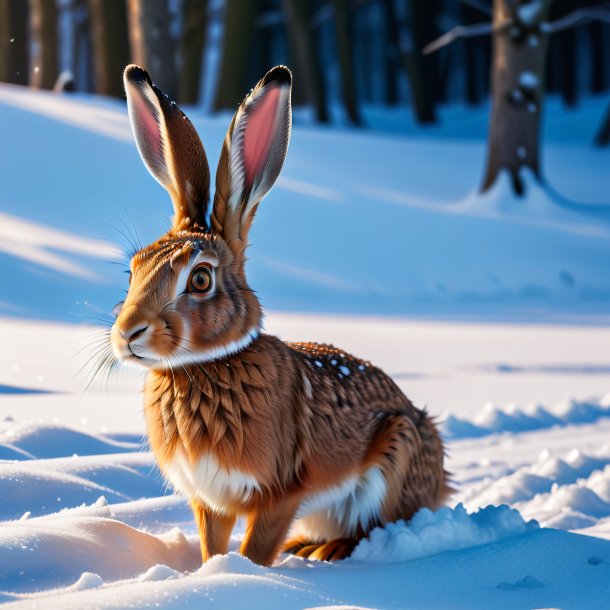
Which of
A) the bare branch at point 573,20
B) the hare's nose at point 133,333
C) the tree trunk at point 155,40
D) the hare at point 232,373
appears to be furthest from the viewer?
the tree trunk at point 155,40

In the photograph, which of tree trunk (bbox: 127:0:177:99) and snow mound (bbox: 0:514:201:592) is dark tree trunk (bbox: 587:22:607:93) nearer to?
tree trunk (bbox: 127:0:177:99)

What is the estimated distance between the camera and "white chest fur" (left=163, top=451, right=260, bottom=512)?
10.7ft

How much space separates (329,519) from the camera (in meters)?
3.85

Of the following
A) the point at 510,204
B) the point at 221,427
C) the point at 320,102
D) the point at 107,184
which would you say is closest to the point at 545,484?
the point at 221,427

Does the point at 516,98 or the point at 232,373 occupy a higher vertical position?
the point at 516,98

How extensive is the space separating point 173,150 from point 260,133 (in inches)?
11.3

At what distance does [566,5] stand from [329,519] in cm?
2655

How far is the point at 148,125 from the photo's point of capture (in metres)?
3.55

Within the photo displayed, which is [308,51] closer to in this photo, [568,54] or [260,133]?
[568,54]

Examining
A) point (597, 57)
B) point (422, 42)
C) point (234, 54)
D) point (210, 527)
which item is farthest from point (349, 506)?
point (597, 57)

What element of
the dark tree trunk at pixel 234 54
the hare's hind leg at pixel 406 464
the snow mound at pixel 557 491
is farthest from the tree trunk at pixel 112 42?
the hare's hind leg at pixel 406 464

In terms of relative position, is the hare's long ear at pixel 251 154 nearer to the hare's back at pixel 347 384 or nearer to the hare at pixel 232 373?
the hare at pixel 232 373

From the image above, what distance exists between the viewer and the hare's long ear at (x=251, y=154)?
3.31 m

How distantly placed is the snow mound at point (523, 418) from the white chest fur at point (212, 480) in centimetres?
255
